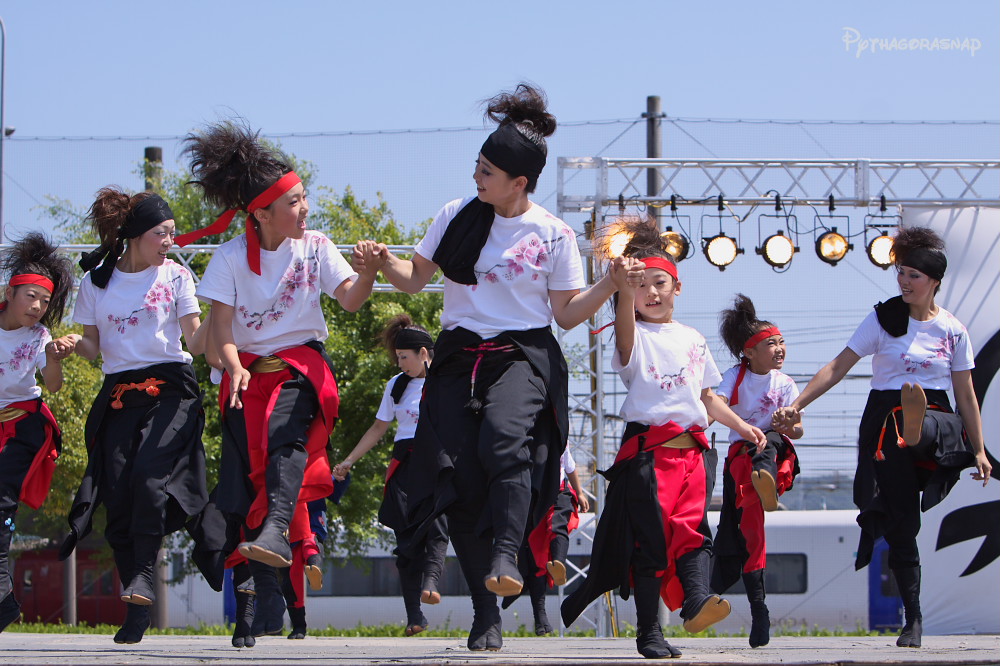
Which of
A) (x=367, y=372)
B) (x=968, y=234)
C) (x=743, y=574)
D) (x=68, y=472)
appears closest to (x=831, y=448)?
(x=367, y=372)

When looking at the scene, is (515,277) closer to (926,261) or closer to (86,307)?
(86,307)

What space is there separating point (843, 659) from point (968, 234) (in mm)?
7011

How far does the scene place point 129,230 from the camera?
18.6ft

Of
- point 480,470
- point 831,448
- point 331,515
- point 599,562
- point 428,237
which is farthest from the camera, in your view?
point 831,448

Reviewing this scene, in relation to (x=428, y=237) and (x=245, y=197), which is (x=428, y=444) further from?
(x=245, y=197)

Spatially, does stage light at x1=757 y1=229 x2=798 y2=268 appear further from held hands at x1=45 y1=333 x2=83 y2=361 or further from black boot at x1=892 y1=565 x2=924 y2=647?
held hands at x1=45 y1=333 x2=83 y2=361

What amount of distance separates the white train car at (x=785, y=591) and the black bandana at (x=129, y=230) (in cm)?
1411

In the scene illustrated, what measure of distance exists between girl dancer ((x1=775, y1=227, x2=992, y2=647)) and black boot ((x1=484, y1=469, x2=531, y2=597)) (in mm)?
1962

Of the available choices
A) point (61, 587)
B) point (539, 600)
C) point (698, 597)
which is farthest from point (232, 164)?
point (61, 587)

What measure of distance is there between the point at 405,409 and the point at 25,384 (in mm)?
2678

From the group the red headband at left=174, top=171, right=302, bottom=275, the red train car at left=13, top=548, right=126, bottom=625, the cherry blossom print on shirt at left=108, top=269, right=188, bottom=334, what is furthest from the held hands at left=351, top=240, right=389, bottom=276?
the red train car at left=13, top=548, right=126, bottom=625

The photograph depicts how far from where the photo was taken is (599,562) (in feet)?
17.1

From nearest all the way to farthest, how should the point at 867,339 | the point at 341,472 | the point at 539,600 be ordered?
the point at 867,339, the point at 341,472, the point at 539,600

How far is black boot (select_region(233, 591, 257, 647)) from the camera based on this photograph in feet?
18.0
